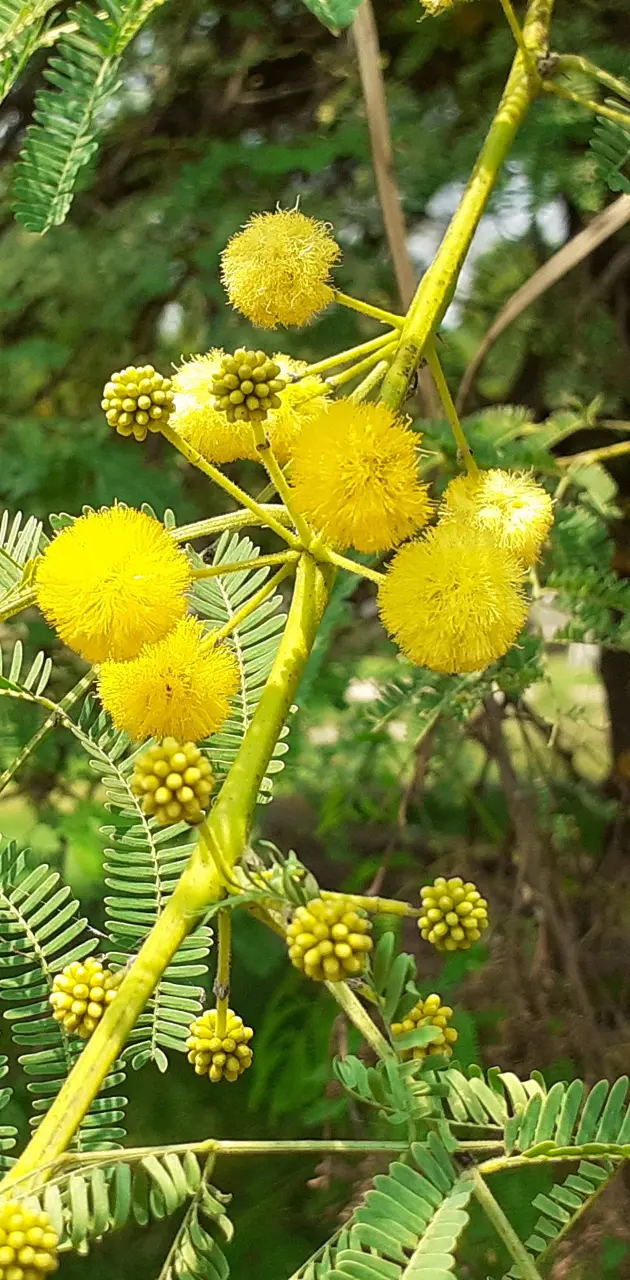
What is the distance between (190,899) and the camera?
0.46m

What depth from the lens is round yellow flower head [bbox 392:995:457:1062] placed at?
18.7 inches

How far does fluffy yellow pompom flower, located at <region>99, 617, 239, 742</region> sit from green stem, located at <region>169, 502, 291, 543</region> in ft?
0.14

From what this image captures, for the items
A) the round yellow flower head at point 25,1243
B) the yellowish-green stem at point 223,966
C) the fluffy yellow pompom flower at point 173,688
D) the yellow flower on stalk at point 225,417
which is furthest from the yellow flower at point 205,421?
the round yellow flower head at point 25,1243

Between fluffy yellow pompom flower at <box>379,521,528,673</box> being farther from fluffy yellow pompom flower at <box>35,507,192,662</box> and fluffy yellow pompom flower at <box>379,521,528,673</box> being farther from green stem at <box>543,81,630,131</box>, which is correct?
green stem at <box>543,81,630,131</box>

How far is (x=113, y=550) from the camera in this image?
478mm

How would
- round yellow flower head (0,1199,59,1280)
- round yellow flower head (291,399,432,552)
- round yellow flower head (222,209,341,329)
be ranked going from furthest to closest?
Result: 1. round yellow flower head (222,209,341,329)
2. round yellow flower head (291,399,432,552)
3. round yellow flower head (0,1199,59,1280)

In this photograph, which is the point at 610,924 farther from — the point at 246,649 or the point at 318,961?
the point at 318,961

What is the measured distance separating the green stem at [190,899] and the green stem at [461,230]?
135mm

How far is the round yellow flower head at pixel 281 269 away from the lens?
1.95ft

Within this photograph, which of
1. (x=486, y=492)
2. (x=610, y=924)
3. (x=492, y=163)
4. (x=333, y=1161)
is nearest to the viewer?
(x=486, y=492)

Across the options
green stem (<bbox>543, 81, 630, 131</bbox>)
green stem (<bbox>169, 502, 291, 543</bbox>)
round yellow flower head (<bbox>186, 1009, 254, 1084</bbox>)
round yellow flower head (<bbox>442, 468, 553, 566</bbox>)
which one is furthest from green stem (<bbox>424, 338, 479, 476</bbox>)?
round yellow flower head (<bbox>186, 1009, 254, 1084</bbox>)

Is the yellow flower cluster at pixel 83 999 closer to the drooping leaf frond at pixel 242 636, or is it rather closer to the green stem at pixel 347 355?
the drooping leaf frond at pixel 242 636

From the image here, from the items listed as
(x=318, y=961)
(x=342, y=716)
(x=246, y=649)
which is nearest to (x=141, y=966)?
(x=318, y=961)

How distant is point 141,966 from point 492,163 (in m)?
0.53
